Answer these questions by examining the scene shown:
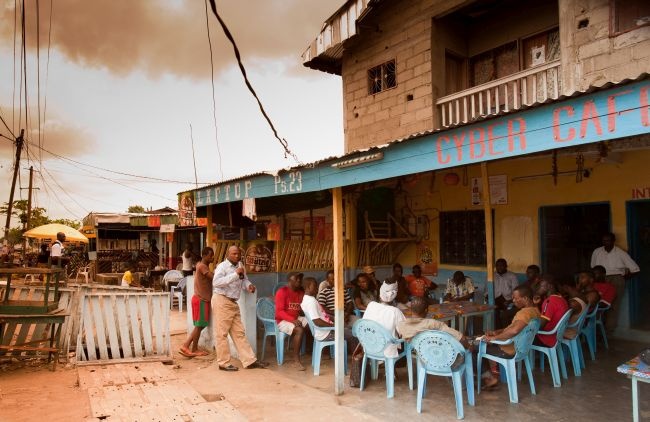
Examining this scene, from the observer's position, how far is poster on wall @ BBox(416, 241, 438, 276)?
411 inches

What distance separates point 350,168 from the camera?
498 centimetres

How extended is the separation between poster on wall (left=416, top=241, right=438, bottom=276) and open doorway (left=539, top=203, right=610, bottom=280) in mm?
2473

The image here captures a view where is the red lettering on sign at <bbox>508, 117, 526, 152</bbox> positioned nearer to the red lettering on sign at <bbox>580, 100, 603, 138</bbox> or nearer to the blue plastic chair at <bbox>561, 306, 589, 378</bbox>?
the red lettering on sign at <bbox>580, 100, 603, 138</bbox>

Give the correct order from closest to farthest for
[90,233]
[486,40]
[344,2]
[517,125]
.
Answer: [517,125], [486,40], [344,2], [90,233]

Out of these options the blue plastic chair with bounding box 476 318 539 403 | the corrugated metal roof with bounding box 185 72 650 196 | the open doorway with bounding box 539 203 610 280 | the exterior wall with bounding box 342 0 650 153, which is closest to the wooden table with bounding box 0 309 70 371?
the corrugated metal roof with bounding box 185 72 650 196

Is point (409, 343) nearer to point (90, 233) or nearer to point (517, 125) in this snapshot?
point (517, 125)

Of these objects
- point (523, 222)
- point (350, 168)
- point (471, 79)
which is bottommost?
point (523, 222)

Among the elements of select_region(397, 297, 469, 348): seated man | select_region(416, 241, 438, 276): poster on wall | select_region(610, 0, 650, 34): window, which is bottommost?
select_region(397, 297, 469, 348): seated man

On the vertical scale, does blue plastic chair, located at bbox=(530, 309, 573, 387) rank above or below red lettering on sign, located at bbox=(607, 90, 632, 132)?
below

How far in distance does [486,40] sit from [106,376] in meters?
9.02

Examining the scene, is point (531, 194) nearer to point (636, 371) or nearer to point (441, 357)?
point (441, 357)

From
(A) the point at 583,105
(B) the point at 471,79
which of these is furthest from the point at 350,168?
(B) the point at 471,79

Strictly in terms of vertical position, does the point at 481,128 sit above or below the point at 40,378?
above

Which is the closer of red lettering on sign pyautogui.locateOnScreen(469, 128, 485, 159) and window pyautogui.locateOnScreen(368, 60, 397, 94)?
red lettering on sign pyautogui.locateOnScreen(469, 128, 485, 159)
